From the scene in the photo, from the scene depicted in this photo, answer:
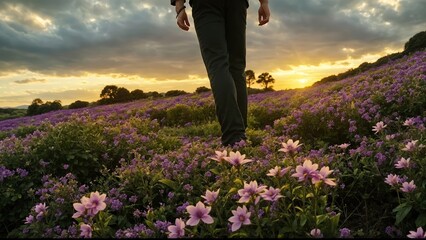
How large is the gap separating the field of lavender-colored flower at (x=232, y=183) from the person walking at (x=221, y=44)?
38 centimetres

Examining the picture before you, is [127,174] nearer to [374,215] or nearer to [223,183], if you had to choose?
[223,183]

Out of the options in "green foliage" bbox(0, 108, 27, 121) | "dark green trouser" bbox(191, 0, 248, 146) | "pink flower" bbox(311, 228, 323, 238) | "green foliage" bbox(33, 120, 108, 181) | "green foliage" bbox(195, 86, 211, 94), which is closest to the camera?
"pink flower" bbox(311, 228, 323, 238)

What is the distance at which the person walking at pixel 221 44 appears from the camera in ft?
16.7

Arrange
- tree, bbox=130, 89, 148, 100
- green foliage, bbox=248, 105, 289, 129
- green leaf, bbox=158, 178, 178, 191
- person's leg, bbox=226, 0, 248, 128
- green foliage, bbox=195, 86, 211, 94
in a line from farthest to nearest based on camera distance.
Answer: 1. tree, bbox=130, 89, 148, 100
2. green foliage, bbox=195, 86, 211, 94
3. green foliage, bbox=248, 105, 289, 129
4. person's leg, bbox=226, 0, 248, 128
5. green leaf, bbox=158, 178, 178, 191

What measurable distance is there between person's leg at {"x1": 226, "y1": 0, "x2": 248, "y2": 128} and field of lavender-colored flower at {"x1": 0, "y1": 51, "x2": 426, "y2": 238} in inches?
41.4

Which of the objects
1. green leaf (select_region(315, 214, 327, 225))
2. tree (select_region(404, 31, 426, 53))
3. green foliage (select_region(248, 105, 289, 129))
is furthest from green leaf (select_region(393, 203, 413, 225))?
tree (select_region(404, 31, 426, 53))

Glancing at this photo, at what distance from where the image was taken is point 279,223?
2783 mm

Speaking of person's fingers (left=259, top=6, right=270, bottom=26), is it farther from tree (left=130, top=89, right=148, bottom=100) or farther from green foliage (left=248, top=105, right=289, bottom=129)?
tree (left=130, top=89, right=148, bottom=100)

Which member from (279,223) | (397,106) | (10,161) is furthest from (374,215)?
(10,161)

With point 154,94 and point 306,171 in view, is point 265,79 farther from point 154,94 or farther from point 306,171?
point 306,171

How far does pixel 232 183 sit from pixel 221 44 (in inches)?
92.7

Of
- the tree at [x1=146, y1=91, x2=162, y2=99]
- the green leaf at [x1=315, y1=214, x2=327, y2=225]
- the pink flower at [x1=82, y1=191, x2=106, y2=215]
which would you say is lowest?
the tree at [x1=146, y1=91, x2=162, y2=99]

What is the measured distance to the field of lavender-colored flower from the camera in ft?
8.74

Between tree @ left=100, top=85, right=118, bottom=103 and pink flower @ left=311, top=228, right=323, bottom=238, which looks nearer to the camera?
pink flower @ left=311, top=228, right=323, bottom=238
